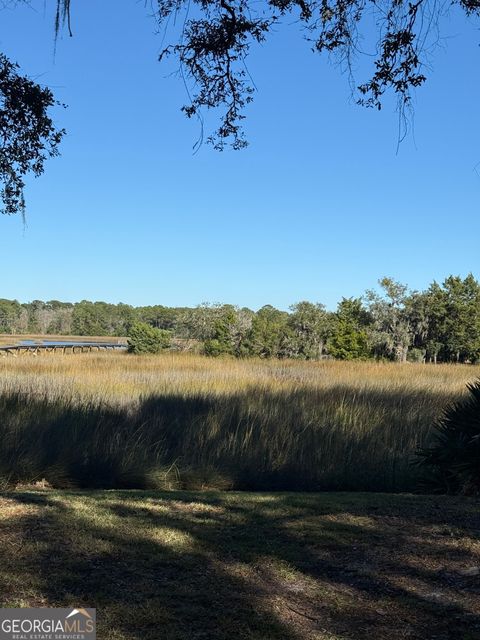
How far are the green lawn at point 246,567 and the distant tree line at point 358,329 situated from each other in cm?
2852

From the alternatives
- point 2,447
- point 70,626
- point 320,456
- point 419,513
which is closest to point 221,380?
point 320,456

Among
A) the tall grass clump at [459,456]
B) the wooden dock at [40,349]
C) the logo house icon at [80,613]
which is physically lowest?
the wooden dock at [40,349]

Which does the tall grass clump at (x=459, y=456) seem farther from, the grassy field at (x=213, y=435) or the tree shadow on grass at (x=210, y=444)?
the tree shadow on grass at (x=210, y=444)

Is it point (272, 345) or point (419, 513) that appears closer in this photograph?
point (419, 513)

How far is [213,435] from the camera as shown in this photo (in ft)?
28.5

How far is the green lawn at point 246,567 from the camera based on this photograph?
96.6 inches

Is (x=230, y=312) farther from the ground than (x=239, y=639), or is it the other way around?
(x=230, y=312)

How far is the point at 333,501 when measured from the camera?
185 inches

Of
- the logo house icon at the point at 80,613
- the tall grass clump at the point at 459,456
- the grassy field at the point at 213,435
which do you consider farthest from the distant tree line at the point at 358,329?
the logo house icon at the point at 80,613

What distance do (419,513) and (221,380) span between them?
1189 centimetres

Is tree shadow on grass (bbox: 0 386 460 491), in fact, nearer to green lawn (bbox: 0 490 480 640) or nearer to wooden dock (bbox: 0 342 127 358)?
green lawn (bbox: 0 490 480 640)

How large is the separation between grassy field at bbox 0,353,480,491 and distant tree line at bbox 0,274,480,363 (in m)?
19.3

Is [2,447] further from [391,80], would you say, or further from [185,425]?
[391,80]

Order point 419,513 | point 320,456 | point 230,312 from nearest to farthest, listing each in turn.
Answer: point 419,513 < point 320,456 < point 230,312
